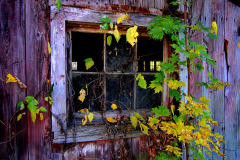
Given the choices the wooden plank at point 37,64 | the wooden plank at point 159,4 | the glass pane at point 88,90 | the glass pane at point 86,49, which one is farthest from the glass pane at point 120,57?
the wooden plank at point 37,64

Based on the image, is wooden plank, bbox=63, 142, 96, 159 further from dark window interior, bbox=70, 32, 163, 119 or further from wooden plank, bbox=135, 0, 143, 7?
wooden plank, bbox=135, 0, 143, 7

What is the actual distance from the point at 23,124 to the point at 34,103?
0.88 feet

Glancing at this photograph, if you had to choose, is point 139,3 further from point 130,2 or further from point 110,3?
point 110,3

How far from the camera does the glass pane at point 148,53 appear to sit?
194 centimetres

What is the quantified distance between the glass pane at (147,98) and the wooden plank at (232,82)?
1.19m

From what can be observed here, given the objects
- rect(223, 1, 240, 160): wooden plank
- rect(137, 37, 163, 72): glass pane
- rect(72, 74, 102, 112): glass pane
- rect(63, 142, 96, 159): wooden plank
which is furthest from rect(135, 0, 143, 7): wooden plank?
rect(63, 142, 96, 159): wooden plank

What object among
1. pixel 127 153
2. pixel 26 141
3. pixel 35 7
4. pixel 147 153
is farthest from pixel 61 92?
pixel 147 153

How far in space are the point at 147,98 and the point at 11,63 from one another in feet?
4.89

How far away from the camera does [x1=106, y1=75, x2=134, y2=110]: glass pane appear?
73.0 inches

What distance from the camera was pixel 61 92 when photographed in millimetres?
1583

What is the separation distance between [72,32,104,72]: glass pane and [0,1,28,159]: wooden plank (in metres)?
0.49

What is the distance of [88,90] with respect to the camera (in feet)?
5.89

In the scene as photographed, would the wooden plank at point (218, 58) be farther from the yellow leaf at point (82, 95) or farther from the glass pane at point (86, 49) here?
the yellow leaf at point (82, 95)

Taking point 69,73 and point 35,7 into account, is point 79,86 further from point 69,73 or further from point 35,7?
point 35,7
